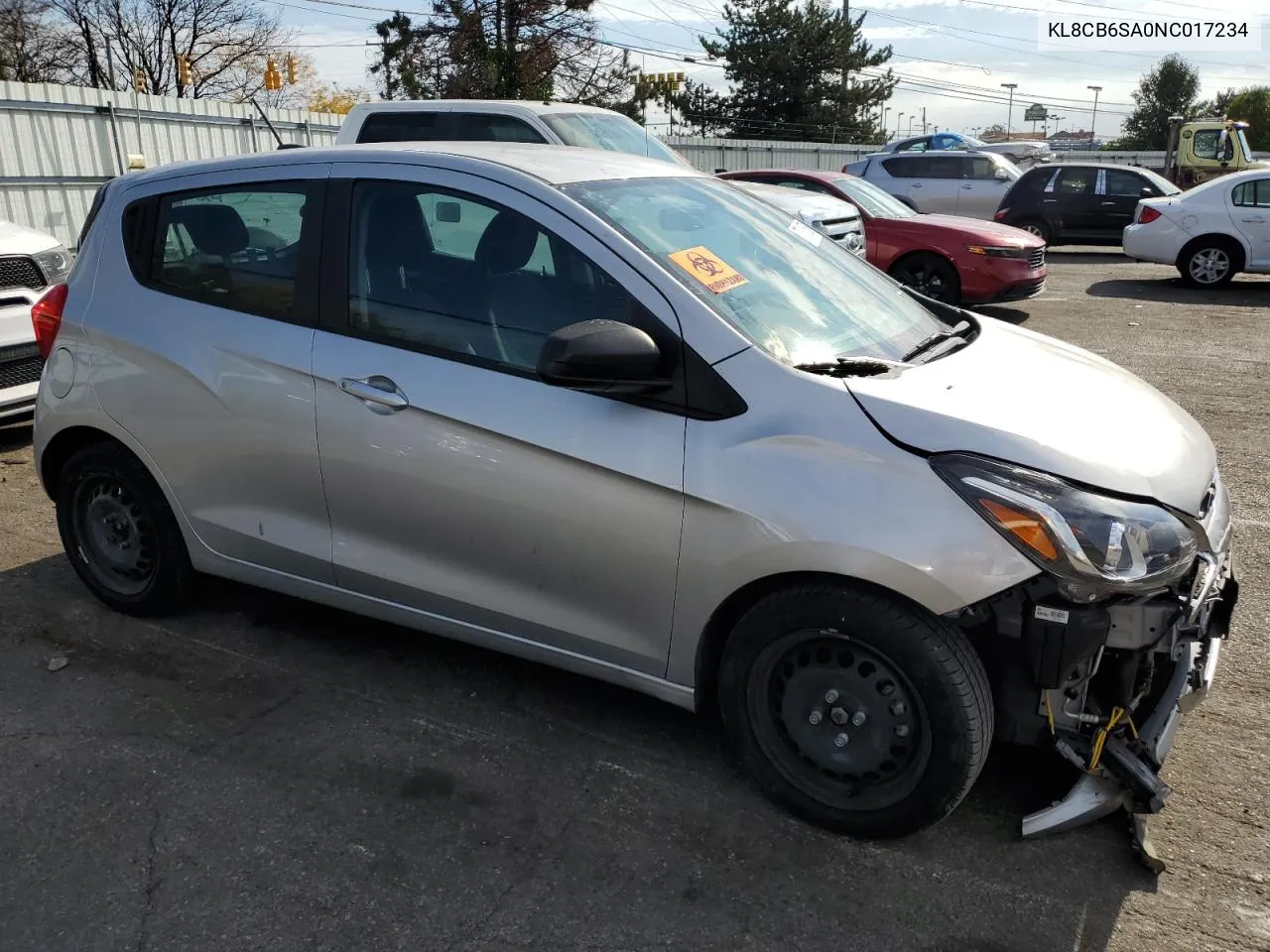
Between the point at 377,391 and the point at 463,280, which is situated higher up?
the point at 463,280

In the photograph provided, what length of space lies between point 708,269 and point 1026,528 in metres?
1.17

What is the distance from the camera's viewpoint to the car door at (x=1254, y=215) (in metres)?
13.0

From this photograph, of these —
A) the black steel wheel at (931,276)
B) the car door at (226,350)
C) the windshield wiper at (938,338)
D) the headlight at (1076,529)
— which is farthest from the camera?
the black steel wheel at (931,276)

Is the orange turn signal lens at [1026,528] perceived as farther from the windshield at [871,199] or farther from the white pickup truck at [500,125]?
the windshield at [871,199]

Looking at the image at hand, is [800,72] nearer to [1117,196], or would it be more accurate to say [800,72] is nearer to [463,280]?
[1117,196]

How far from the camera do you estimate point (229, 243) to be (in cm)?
372

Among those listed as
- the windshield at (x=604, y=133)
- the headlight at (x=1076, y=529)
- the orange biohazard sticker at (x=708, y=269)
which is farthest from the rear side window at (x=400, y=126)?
the headlight at (x=1076, y=529)

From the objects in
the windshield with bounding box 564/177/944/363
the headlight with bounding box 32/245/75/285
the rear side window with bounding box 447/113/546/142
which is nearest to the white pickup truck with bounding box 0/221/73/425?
the headlight with bounding box 32/245/75/285

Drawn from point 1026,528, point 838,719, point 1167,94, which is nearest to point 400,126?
point 838,719

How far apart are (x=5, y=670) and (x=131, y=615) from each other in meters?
0.50

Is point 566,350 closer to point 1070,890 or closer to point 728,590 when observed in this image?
point 728,590

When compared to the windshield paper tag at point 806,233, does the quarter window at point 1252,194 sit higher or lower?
lower

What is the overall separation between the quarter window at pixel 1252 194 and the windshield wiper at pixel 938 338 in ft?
37.9

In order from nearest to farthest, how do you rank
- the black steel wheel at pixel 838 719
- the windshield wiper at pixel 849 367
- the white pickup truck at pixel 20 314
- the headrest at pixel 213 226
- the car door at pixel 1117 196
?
the black steel wheel at pixel 838 719 < the windshield wiper at pixel 849 367 < the headrest at pixel 213 226 < the white pickup truck at pixel 20 314 < the car door at pixel 1117 196
